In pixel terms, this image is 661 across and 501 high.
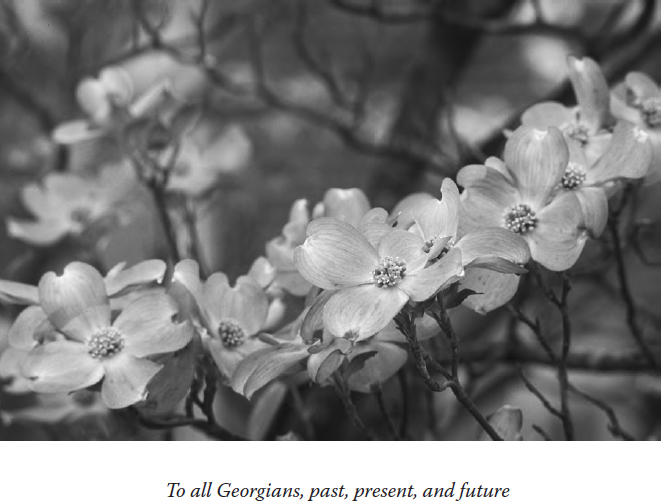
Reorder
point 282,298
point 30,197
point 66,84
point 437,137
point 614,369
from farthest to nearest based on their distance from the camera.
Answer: point 437,137 < point 66,84 < point 30,197 < point 614,369 < point 282,298

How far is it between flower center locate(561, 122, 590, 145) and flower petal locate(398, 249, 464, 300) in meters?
0.26

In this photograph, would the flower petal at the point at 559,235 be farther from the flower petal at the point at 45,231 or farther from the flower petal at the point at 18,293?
the flower petal at the point at 45,231

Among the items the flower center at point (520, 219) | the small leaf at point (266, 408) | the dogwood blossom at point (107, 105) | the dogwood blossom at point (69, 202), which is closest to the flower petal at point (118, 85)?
the dogwood blossom at point (107, 105)

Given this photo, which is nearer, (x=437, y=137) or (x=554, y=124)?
(x=554, y=124)

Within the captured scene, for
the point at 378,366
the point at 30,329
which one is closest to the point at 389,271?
the point at 378,366

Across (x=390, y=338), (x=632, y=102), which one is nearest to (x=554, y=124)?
(x=632, y=102)

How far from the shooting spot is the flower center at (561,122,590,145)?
919mm

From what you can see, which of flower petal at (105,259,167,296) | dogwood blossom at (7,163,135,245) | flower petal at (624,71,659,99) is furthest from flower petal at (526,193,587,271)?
dogwood blossom at (7,163,135,245)

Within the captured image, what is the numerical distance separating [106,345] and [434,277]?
0.31 m

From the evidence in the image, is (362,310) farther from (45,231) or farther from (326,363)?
(45,231)

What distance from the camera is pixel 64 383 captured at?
816 millimetres

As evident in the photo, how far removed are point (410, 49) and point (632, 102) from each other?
4.30ft

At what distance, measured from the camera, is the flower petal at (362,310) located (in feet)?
2.39
